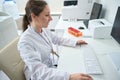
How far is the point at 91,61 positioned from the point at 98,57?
13cm

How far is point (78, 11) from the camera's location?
8.27 feet

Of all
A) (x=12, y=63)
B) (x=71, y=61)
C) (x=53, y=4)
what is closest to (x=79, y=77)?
(x=71, y=61)

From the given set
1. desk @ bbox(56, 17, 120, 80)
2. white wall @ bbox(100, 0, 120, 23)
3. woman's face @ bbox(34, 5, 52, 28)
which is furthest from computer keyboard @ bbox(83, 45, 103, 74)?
white wall @ bbox(100, 0, 120, 23)

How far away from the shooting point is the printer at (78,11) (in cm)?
247

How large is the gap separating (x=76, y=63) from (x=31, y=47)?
37 cm

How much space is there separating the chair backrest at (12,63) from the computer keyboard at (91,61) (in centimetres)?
51

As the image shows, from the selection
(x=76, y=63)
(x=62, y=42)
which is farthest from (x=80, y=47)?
(x=76, y=63)

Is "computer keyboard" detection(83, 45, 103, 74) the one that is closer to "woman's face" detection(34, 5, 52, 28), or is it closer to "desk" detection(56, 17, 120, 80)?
"desk" detection(56, 17, 120, 80)

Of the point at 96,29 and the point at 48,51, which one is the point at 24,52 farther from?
the point at 96,29

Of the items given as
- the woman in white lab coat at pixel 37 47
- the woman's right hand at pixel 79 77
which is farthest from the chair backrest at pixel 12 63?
the woman's right hand at pixel 79 77

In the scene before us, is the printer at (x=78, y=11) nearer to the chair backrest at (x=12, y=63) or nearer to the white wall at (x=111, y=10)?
the white wall at (x=111, y=10)

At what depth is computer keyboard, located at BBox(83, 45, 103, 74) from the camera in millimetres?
1021

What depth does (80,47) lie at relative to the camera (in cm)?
144

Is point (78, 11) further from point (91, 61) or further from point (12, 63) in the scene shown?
point (12, 63)
